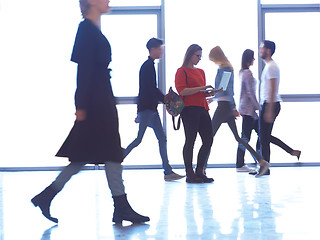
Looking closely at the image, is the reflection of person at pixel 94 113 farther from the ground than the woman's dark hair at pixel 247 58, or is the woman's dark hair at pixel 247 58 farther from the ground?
the woman's dark hair at pixel 247 58

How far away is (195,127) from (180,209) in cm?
129

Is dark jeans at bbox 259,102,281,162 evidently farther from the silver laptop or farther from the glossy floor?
the silver laptop

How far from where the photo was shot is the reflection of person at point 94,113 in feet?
8.57

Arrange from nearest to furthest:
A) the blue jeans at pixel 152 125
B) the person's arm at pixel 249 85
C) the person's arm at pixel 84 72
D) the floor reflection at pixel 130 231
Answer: the floor reflection at pixel 130 231, the person's arm at pixel 84 72, the blue jeans at pixel 152 125, the person's arm at pixel 249 85

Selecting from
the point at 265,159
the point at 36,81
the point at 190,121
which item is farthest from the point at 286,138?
the point at 36,81

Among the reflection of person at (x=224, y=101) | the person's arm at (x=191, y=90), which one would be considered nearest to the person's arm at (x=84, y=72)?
the person's arm at (x=191, y=90)

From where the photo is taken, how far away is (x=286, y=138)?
6.04 metres

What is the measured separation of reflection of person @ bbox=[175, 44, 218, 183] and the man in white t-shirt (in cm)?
68

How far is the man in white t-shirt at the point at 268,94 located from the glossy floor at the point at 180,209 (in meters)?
0.50

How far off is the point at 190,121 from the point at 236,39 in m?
2.11

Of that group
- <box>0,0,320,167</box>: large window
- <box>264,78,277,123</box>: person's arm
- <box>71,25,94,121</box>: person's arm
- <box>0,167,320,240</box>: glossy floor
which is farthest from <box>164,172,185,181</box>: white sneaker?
<box>71,25,94,121</box>: person's arm

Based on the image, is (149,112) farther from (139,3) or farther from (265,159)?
(139,3)

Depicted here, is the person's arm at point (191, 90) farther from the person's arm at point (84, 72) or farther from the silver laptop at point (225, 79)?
the person's arm at point (84, 72)

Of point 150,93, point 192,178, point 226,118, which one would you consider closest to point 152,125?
point 150,93
